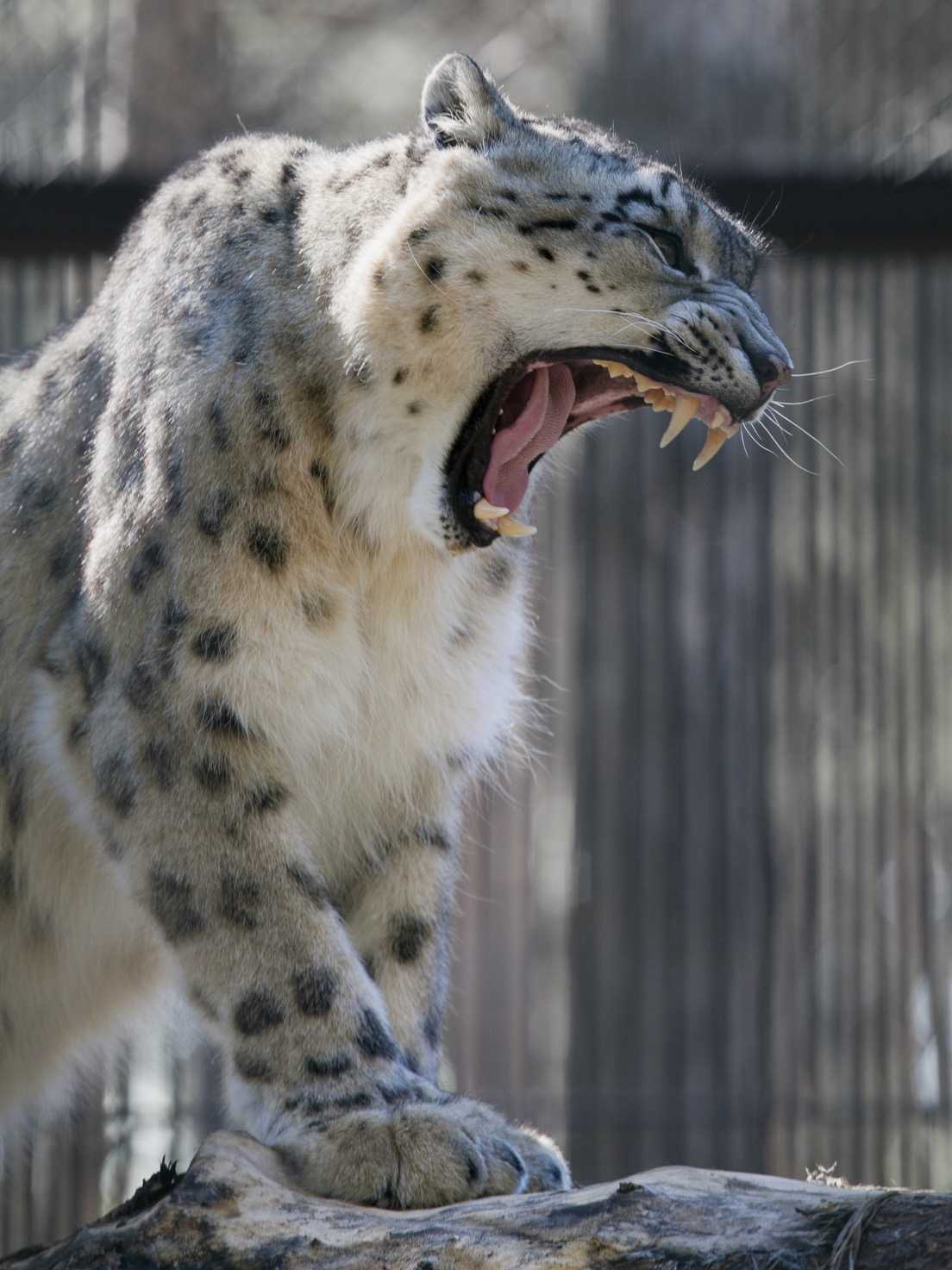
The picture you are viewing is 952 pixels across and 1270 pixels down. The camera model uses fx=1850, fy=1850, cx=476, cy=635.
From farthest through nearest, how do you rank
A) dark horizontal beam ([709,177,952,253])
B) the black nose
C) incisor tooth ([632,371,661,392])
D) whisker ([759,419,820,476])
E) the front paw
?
dark horizontal beam ([709,177,952,253]) < whisker ([759,419,820,476]) < incisor tooth ([632,371,661,392]) < the black nose < the front paw

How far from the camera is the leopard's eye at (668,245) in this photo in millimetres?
3494

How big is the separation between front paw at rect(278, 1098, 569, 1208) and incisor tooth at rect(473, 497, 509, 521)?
1.09 m

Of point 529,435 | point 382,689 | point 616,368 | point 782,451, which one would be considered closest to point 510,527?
point 529,435

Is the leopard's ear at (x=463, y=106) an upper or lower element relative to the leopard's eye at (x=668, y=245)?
upper

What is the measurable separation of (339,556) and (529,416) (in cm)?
47

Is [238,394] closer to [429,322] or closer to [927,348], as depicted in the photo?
[429,322]

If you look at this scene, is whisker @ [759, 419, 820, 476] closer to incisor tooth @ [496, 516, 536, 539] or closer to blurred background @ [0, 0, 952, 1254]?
blurred background @ [0, 0, 952, 1254]

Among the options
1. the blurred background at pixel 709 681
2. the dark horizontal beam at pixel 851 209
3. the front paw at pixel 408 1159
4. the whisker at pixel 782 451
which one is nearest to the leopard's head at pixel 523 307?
the whisker at pixel 782 451

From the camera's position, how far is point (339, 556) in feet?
12.1

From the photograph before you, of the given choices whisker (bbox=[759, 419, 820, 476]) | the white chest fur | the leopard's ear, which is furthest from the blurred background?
the leopard's ear

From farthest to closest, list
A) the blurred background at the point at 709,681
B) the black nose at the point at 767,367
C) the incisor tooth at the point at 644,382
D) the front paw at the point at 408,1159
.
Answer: the blurred background at the point at 709,681, the incisor tooth at the point at 644,382, the black nose at the point at 767,367, the front paw at the point at 408,1159

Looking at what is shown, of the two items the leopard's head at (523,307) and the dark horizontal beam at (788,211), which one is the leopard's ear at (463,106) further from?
the dark horizontal beam at (788,211)

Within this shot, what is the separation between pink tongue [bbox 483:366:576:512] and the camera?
11.8ft

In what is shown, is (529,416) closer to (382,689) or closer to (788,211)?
(382,689)
